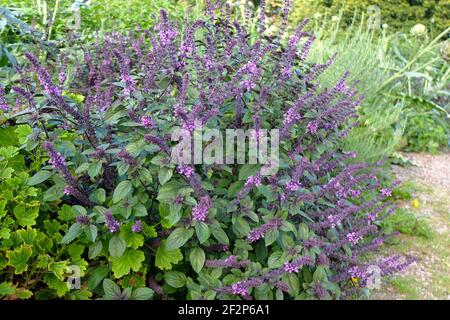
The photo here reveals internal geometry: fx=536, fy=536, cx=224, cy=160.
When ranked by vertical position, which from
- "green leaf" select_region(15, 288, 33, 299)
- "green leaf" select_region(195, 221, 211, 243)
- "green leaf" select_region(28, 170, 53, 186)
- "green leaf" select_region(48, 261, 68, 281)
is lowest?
"green leaf" select_region(15, 288, 33, 299)

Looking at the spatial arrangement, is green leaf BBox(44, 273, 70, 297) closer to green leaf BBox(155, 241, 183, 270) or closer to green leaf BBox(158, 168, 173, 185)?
green leaf BBox(155, 241, 183, 270)

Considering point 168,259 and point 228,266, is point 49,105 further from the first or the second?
point 228,266

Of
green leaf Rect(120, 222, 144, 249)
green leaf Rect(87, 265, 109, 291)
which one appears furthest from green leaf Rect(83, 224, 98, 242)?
green leaf Rect(87, 265, 109, 291)

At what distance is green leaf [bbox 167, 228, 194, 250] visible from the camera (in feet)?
6.39

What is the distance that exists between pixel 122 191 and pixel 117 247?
203 millimetres

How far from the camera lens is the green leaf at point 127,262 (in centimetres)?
197

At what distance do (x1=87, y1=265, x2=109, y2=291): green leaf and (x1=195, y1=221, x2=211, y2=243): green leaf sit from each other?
17.2 inches

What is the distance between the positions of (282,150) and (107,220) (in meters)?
0.86

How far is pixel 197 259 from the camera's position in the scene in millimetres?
2002

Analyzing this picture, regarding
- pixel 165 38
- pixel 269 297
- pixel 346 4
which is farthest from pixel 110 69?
pixel 346 4

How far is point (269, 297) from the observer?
6.70 ft

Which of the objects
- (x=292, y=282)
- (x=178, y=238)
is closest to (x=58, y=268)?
(x=178, y=238)

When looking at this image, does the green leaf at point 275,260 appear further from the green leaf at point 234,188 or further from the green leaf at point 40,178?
the green leaf at point 40,178

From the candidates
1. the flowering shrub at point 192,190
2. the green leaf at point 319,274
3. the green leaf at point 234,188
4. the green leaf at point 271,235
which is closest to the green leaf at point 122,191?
the flowering shrub at point 192,190
